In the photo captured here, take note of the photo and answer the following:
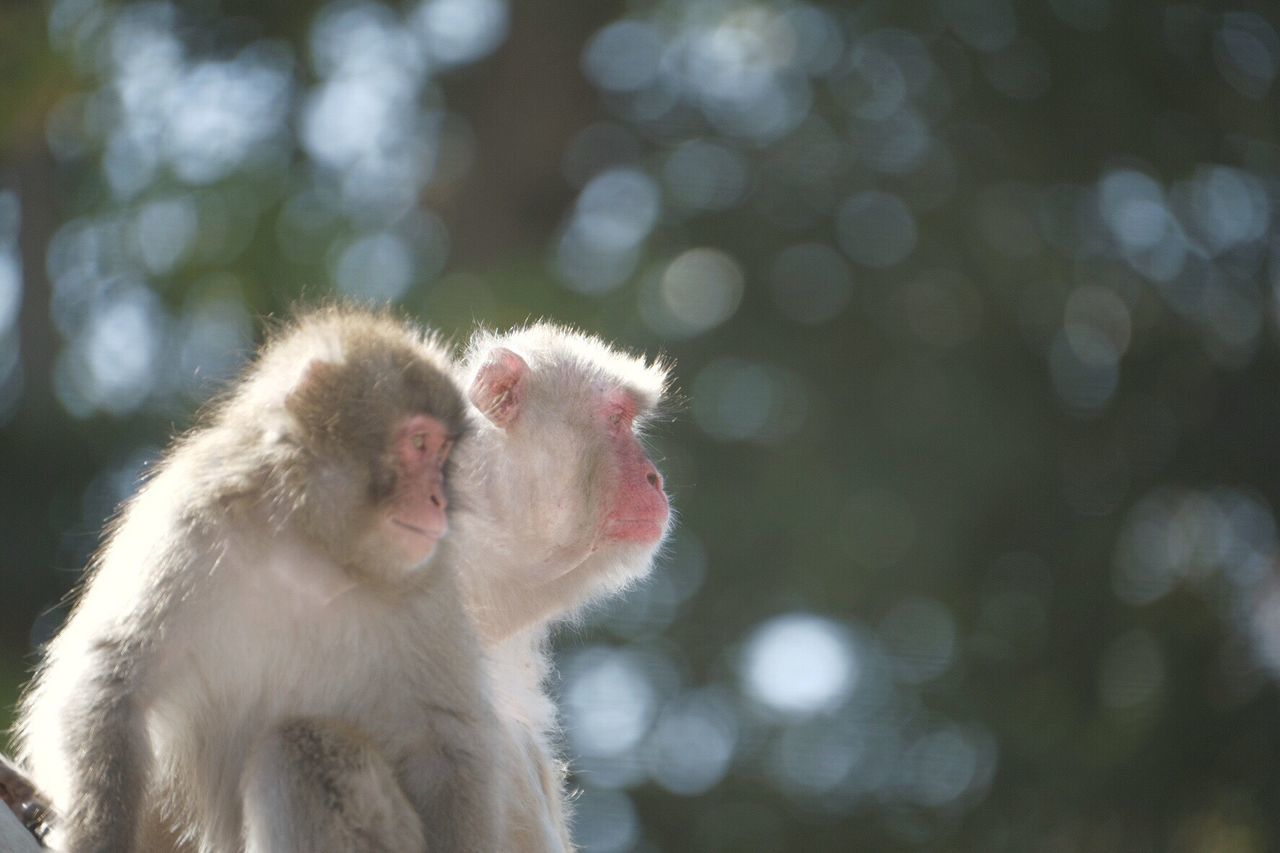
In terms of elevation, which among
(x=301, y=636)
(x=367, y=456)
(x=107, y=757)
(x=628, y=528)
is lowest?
(x=107, y=757)

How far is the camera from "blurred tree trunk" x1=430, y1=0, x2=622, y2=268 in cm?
1381

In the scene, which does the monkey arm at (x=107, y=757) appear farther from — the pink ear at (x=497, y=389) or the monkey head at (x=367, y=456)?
the pink ear at (x=497, y=389)

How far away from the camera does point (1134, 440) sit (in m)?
12.3

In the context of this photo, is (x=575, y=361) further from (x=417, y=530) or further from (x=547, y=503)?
(x=417, y=530)

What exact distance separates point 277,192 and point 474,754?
30.4 ft

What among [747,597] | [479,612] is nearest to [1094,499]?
[747,597]

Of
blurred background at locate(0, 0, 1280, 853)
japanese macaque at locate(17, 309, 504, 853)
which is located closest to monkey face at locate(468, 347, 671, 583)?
japanese macaque at locate(17, 309, 504, 853)

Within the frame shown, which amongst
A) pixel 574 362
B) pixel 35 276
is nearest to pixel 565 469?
pixel 574 362

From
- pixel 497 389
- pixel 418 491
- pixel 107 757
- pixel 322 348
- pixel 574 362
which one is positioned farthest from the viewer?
pixel 574 362

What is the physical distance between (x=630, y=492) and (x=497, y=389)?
0.49m

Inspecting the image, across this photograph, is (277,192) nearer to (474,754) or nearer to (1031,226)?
A: (1031,226)

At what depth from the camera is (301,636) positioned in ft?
11.9

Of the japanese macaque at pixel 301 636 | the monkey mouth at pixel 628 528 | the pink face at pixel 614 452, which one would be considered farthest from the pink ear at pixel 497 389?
the japanese macaque at pixel 301 636

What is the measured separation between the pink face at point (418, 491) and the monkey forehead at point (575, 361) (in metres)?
1.30
